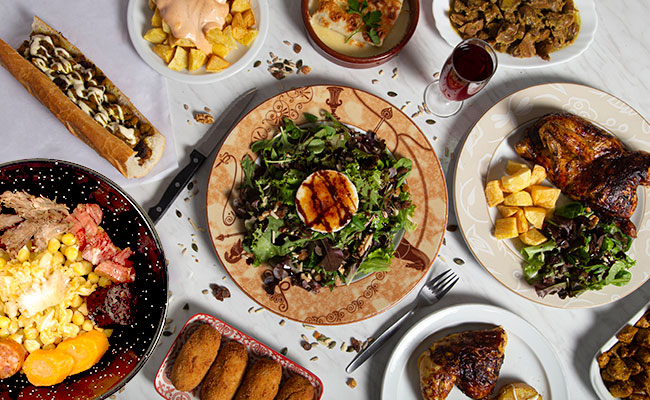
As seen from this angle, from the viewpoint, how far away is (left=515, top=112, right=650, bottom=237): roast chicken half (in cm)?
279

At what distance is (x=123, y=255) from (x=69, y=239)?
0.36 metres

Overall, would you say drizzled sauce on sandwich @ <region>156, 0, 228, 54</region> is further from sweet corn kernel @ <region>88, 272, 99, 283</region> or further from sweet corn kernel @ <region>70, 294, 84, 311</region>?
sweet corn kernel @ <region>70, 294, 84, 311</region>

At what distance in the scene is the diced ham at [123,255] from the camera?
2.61 meters

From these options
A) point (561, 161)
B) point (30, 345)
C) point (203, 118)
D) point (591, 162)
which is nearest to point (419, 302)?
point (561, 161)

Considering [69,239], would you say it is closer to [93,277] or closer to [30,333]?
[93,277]

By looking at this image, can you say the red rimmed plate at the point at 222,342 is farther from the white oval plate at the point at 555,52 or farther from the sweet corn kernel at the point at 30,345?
the white oval plate at the point at 555,52

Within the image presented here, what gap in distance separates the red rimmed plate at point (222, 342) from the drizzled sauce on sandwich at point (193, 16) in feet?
5.75

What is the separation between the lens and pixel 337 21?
9.34 feet

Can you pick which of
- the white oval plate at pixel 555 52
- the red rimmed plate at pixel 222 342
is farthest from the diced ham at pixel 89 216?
the white oval plate at pixel 555 52

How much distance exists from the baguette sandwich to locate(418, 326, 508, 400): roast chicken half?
7.26 feet

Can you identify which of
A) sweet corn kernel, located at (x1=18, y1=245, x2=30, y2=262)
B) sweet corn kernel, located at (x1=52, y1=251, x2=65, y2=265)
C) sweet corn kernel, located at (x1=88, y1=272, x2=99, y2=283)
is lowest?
sweet corn kernel, located at (x1=88, y1=272, x2=99, y2=283)

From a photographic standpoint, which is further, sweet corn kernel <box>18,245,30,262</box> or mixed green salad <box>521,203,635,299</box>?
mixed green salad <box>521,203,635,299</box>

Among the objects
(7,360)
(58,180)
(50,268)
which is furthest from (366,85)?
(7,360)

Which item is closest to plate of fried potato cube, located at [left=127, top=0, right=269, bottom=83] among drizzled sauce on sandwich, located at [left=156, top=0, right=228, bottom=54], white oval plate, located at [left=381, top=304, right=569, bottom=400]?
drizzled sauce on sandwich, located at [left=156, top=0, right=228, bottom=54]
